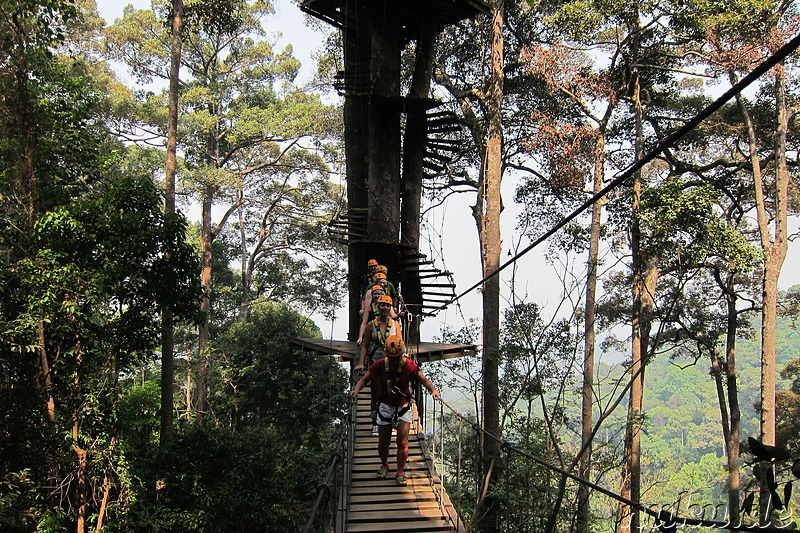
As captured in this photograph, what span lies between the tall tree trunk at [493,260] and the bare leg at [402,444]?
429 cm

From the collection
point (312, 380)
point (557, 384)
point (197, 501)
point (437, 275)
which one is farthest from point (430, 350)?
point (312, 380)

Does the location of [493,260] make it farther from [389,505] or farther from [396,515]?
[396,515]

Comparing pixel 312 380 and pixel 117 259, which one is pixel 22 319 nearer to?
pixel 117 259

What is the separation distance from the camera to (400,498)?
4.20 meters

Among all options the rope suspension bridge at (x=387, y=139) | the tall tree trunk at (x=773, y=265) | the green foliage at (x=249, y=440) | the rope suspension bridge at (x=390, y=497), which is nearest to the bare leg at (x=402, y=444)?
the rope suspension bridge at (x=390, y=497)

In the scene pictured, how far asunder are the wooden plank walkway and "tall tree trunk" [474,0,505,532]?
3.54 metres

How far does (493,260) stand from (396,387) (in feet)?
17.1

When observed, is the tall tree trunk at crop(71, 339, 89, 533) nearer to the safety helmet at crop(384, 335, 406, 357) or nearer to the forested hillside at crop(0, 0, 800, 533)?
the forested hillside at crop(0, 0, 800, 533)

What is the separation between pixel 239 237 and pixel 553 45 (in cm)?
1262

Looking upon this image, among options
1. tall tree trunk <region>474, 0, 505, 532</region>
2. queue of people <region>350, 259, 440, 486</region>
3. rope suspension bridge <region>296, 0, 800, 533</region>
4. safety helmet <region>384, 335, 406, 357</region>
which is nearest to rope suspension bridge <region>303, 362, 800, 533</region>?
queue of people <region>350, 259, 440, 486</region>

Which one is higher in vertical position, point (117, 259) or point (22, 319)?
point (117, 259)

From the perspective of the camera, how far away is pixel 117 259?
6770mm

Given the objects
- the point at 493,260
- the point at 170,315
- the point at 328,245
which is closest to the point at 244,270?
the point at 328,245

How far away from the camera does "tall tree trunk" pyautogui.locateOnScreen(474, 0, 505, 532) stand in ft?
28.2
